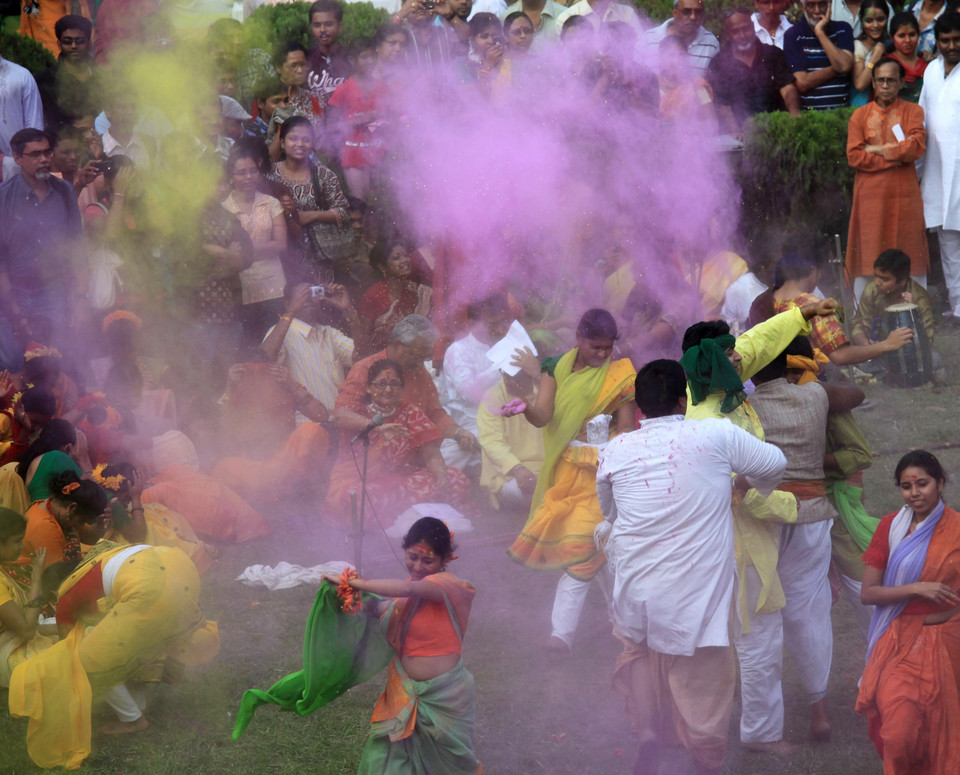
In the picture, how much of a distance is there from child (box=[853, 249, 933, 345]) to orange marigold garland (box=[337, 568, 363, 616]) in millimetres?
5401

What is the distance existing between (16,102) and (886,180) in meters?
6.52

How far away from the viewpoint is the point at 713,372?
440 cm

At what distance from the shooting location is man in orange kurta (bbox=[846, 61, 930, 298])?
29.2 ft

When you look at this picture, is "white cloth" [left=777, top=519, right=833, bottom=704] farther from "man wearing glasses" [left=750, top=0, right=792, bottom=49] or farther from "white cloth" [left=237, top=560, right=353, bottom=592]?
"man wearing glasses" [left=750, top=0, right=792, bottom=49]

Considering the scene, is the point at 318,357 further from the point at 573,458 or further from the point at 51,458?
the point at 573,458

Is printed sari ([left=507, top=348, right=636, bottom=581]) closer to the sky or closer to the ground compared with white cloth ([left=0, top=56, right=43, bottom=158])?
closer to the ground

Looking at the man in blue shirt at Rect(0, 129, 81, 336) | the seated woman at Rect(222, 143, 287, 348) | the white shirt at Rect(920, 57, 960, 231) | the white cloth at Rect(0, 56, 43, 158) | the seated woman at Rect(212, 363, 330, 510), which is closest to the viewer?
the seated woman at Rect(212, 363, 330, 510)

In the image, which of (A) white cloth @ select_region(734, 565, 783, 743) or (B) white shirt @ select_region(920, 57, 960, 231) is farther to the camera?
(B) white shirt @ select_region(920, 57, 960, 231)

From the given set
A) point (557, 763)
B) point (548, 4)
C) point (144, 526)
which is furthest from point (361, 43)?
point (557, 763)

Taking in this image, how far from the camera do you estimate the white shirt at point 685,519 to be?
4078 millimetres

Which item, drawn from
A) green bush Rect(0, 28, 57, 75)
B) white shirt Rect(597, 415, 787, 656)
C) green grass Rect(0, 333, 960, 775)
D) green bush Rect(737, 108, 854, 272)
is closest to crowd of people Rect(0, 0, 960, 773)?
white shirt Rect(597, 415, 787, 656)

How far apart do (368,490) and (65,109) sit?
404 cm

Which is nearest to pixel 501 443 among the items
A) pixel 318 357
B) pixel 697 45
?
pixel 318 357

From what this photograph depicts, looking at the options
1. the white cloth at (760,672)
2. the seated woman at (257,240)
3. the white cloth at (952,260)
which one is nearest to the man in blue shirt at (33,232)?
the seated woman at (257,240)
